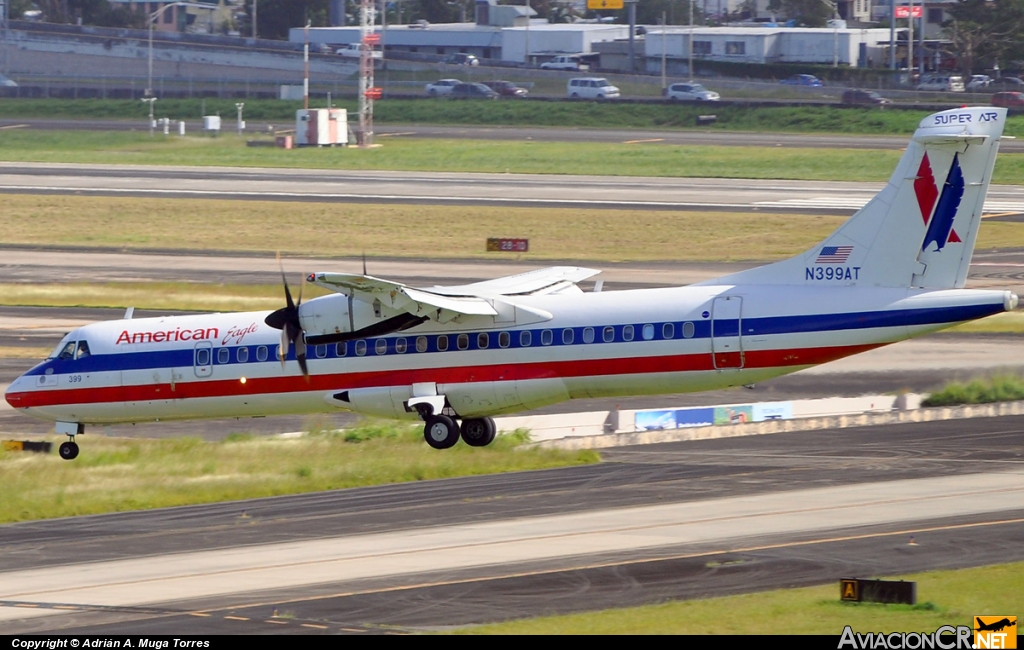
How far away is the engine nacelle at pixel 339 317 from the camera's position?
34.1 m

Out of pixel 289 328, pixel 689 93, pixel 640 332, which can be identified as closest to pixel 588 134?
pixel 689 93

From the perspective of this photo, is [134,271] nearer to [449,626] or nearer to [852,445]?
[852,445]

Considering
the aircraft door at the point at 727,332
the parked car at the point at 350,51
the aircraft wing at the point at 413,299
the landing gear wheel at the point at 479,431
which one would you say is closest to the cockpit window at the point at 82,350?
the aircraft wing at the point at 413,299

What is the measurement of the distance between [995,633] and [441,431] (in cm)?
1762

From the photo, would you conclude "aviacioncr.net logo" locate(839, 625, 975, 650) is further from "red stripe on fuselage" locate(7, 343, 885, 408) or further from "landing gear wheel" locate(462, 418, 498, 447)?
"landing gear wheel" locate(462, 418, 498, 447)

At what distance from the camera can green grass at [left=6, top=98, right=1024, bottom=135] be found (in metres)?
116

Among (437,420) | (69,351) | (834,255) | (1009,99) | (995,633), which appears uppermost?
(1009,99)

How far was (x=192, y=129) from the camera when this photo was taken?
130750 mm

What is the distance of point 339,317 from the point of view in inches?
1344

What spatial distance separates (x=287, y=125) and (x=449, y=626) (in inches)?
4586

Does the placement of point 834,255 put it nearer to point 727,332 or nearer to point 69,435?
point 727,332

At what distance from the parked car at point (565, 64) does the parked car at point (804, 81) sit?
24.8 metres

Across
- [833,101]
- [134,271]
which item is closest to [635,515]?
[134,271]

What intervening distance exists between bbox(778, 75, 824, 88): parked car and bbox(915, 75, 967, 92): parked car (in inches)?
395
